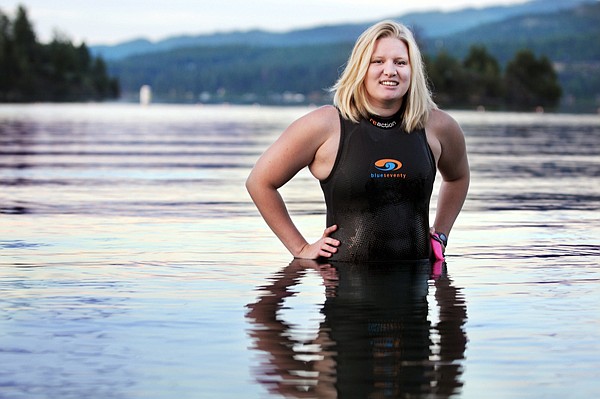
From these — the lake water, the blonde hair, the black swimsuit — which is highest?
the blonde hair

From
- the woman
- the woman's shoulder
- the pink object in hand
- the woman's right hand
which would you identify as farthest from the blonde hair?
the pink object in hand

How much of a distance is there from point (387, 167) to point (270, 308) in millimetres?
1513

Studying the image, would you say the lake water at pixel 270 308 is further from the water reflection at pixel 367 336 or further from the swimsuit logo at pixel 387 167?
the swimsuit logo at pixel 387 167

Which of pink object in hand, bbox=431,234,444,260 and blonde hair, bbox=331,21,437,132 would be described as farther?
pink object in hand, bbox=431,234,444,260

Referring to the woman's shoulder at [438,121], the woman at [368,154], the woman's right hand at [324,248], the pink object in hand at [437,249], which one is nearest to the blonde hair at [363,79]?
the woman at [368,154]

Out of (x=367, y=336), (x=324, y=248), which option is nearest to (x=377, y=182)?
(x=324, y=248)

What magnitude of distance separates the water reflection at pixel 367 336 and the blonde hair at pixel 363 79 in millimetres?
928

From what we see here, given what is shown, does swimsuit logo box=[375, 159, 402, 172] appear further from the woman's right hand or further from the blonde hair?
the woman's right hand

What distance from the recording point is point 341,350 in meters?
6.00

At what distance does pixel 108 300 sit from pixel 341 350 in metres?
1.90

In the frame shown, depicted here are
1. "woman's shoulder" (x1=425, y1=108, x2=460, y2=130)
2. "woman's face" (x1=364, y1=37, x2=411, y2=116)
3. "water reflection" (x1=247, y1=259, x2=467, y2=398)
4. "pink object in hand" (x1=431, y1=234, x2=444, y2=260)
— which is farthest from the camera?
"pink object in hand" (x1=431, y1=234, x2=444, y2=260)

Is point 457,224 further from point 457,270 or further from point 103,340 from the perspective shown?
point 103,340

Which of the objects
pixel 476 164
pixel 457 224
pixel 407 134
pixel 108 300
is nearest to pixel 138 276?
pixel 108 300

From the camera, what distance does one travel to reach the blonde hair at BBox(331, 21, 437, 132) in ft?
27.1
